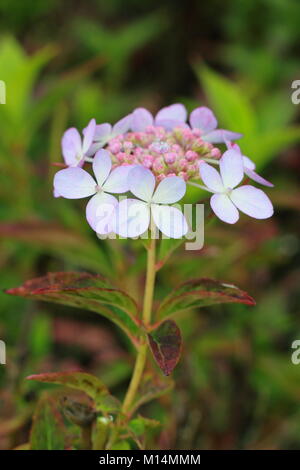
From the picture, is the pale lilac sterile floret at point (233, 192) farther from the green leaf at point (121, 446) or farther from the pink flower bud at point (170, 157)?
the green leaf at point (121, 446)

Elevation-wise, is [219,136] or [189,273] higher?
[219,136]

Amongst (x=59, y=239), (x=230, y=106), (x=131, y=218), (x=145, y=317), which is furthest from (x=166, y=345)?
(x=230, y=106)

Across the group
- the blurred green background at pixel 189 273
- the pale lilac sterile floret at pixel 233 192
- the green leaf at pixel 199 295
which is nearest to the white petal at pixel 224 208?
the pale lilac sterile floret at pixel 233 192

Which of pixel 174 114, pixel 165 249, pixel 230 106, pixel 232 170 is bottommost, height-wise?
pixel 165 249

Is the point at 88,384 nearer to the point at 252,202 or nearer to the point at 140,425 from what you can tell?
the point at 140,425

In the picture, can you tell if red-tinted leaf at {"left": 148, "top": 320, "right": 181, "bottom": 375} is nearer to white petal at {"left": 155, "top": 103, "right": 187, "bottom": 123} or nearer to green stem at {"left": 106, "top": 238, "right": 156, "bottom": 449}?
green stem at {"left": 106, "top": 238, "right": 156, "bottom": 449}

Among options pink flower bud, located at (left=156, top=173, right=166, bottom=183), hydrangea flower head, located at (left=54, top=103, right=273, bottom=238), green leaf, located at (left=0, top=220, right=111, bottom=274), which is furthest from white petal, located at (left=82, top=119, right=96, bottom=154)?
green leaf, located at (left=0, top=220, right=111, bottom=274)
